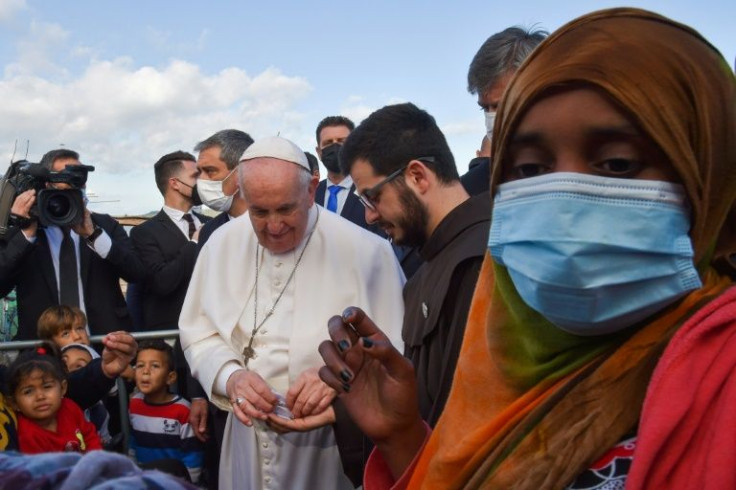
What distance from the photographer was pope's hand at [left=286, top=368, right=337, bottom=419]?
2.85 m

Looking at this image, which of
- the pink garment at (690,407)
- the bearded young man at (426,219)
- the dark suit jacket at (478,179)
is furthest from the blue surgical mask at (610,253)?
the dark suit jacket at (478,179)

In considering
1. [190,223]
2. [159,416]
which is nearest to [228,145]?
[190,223]

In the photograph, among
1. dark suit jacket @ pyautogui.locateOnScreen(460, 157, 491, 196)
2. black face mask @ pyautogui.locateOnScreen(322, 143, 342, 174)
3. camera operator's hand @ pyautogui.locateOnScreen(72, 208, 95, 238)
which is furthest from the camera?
black face mask @ pyautogui.locateOnScreen(322, 143, 342, 174)

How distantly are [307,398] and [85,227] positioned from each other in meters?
2.68

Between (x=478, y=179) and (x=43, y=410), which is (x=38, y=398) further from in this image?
(x=478, y=179)

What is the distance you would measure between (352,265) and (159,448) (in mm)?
2025

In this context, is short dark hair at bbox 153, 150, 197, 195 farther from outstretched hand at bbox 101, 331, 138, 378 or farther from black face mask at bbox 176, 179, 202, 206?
outstretched hand at bbox 101, 331, 138, 378

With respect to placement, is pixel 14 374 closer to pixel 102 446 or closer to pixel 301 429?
pixel 102 446

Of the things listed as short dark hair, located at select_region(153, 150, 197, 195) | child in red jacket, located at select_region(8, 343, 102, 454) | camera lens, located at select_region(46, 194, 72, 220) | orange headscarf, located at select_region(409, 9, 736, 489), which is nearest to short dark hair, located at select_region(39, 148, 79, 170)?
short dark hair, located at select_region(153, 150, 197, 195)

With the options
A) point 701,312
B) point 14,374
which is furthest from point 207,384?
point 701,312

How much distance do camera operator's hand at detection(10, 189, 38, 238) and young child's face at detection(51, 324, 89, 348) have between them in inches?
25.4

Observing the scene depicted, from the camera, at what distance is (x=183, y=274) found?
517cm

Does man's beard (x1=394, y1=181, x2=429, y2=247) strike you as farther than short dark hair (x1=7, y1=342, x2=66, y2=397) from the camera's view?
No

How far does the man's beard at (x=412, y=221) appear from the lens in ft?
9.41
